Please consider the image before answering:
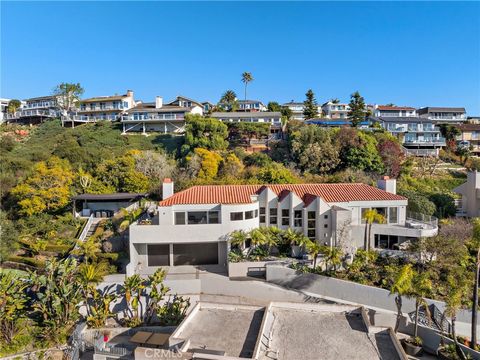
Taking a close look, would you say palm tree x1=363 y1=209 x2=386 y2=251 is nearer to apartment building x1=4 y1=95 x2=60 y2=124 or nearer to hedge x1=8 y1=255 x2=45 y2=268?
hedge x1=8 y1=255 x2=45 y2=268

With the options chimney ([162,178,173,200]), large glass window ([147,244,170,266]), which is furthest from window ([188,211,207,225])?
chimney ([162,178,173,200])

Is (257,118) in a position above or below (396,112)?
below

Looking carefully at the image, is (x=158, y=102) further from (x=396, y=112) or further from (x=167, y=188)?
(x=396, y=112)

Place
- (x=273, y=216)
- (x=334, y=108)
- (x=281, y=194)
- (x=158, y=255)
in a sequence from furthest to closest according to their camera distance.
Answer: (x=334, y=108), (x=281, y=194), (x=273, y=216), (x=158, y=255)

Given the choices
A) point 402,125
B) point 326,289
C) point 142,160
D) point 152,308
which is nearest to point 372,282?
point 326,289

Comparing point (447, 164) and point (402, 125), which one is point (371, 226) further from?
point (402, 125)

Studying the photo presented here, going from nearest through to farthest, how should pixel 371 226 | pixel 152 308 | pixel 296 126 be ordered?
pixel 152 308 < pixel 371 226 < pixel 296 126

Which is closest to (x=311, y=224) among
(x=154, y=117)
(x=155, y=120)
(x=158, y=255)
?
(x=158, y=255)

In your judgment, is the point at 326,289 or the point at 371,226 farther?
the point at 371,226
